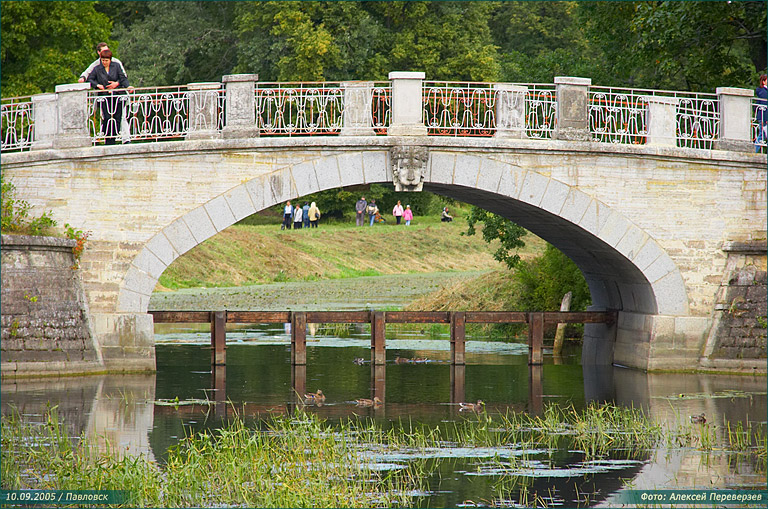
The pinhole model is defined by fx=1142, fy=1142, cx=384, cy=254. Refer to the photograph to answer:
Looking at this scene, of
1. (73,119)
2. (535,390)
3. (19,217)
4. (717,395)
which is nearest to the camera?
(717,395)

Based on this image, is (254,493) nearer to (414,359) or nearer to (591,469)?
(591,469)

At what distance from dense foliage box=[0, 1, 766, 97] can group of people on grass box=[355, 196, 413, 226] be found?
6417 mm

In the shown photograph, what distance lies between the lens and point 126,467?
28.7ft

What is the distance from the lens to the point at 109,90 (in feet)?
48.2

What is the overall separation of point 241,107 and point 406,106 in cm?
214

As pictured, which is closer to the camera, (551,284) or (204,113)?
(204,113)

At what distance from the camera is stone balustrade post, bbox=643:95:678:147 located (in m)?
15.4

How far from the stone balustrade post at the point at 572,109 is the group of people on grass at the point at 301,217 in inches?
830

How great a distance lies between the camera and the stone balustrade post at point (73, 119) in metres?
14.3

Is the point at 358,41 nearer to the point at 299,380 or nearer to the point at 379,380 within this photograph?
the point at 379,380

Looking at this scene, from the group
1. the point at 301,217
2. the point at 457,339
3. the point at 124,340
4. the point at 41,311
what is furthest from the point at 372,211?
the point at 41,311

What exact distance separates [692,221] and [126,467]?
30.8 feet

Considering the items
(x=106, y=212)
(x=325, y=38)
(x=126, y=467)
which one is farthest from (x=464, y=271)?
(x=126, y=467)

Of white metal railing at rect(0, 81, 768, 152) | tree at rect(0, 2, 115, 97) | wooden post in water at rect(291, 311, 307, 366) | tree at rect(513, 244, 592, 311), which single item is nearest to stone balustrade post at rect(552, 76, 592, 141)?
white metal railing at rect(0, 81, 768, 152)
